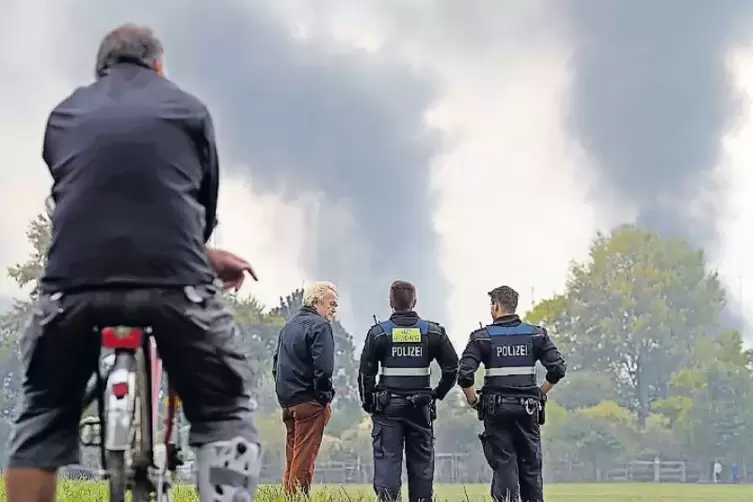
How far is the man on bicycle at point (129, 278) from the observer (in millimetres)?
3568

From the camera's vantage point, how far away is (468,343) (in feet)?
31.0

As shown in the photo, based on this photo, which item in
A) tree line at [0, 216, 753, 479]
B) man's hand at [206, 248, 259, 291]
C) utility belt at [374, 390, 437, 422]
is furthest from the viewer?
tree line at [0, 216, 753, 479]

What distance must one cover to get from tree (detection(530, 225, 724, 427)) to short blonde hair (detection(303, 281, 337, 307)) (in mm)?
50957

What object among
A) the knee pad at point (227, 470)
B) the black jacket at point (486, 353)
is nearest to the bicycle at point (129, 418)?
the knee pad at point (227, 470)

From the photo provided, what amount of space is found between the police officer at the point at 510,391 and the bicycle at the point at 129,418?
5415 millimetres

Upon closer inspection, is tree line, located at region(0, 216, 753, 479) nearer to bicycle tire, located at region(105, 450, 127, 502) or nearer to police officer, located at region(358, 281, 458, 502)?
police officer, located at region(358, 281, 458, 502)

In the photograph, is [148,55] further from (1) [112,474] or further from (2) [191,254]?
(1) [112,474]

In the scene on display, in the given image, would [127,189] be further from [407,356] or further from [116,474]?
[407,356]

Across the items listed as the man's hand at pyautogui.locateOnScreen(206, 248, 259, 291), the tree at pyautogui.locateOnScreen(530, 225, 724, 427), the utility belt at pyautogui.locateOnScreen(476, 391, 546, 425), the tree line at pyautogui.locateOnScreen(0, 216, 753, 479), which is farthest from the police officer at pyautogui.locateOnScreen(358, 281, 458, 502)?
the tree at pyautogui.locateOnScreen(530, 225, 724, 427)

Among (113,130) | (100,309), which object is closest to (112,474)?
(100,309)

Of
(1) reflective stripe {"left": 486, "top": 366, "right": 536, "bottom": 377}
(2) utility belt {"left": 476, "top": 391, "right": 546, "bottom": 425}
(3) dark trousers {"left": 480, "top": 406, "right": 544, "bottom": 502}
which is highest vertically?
(1) reflective stripe {"left": 486, "top": 366, "right": 536, "bottom": 377}

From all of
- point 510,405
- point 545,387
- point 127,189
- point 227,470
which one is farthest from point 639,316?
point 127,189

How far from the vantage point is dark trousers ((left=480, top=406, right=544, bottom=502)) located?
9.27 m

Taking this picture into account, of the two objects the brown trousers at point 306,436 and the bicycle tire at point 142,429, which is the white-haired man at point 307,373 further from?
the bicycle tire at point 142,429
